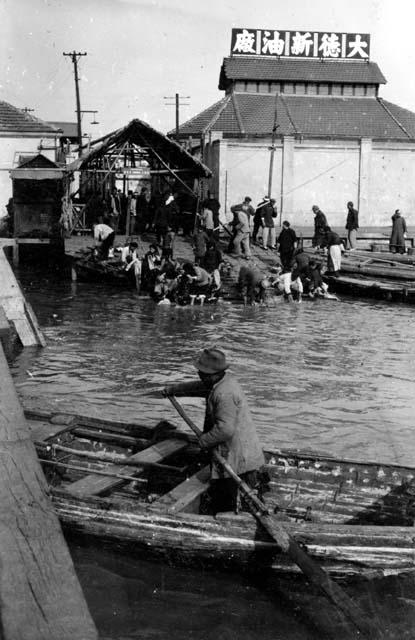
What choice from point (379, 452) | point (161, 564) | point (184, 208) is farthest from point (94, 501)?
point (184, 208)

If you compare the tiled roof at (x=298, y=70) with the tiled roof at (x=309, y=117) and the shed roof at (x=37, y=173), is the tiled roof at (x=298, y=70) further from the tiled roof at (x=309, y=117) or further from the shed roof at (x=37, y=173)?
the shed roof at (x=37, y=173)

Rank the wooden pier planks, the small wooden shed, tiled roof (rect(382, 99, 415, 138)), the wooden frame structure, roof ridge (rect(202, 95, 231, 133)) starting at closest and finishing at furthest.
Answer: the wooden pier planks → the wooden frame structure → the small wooden shed → roof ridge (rect(202, 95, 231, 133)) → tiled roof (rect(382, 99, 415, 138))

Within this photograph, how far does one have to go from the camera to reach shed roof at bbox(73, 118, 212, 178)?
2648 cm

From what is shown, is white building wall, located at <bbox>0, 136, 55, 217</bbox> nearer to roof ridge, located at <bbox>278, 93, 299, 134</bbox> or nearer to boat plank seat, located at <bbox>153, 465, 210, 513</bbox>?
roof ridge, located at <bbox>278, 93, 299, 134</bbox>

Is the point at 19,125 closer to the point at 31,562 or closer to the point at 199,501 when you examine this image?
the point at 199,501

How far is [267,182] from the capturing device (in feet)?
112

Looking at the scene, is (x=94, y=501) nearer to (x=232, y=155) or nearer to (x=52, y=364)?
(x=52, y=364)

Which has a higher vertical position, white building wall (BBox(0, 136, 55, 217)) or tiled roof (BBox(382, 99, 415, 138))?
tiled roof (BBox(382, 99, 415, 138))

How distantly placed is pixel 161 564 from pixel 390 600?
192 cm

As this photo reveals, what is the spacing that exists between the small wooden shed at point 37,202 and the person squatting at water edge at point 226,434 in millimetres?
24463

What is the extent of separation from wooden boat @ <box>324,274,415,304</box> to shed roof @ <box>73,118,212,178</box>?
7132 millimetres

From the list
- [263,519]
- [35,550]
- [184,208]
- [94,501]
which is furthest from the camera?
[184,208]

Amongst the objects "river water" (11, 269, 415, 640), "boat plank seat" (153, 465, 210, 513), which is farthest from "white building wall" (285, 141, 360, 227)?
"boat plank seat" (153, 465, 210, 513)

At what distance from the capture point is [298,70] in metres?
44.2
